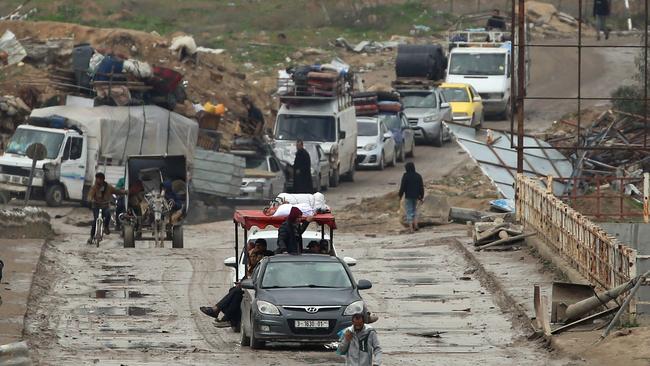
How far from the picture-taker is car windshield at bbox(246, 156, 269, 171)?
39.8 m

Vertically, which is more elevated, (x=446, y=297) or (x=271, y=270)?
(x=271, y=270)

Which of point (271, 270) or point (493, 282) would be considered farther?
point (493, 282)

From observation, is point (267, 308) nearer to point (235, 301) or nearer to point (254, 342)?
point (254, 342)

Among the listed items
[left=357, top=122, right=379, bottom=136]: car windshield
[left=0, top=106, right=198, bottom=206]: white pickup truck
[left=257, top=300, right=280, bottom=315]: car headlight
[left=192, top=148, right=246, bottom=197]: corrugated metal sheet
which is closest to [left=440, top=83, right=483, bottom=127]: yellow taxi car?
[left=357, top=122, right=379, bottom=136]: car windshield

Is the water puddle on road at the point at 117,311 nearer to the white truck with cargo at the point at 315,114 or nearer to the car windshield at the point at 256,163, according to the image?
the car windshield at the point at 256,163

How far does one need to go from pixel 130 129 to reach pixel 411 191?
31.8ft

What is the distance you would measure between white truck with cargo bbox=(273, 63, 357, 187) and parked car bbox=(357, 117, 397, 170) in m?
3.48

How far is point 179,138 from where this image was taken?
40625mm

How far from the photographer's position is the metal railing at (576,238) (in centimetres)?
2111

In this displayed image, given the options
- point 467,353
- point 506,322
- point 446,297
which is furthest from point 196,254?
point 467,353

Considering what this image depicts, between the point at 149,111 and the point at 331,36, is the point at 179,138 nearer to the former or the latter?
the point at 149,111

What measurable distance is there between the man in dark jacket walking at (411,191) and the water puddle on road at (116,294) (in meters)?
8.67

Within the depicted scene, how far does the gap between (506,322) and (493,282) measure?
3181 mm

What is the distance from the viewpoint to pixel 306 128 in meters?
42.5
